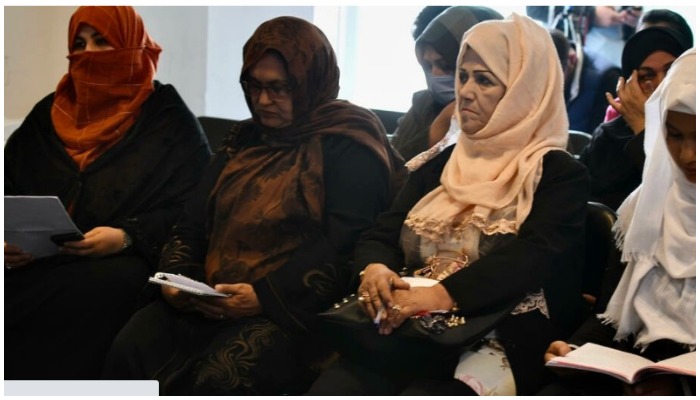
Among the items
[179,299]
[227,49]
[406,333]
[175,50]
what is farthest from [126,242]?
[227,49]

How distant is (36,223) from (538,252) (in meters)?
1.18

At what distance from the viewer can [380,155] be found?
2.37 meters

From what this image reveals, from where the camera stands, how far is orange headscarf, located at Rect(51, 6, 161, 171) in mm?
2748

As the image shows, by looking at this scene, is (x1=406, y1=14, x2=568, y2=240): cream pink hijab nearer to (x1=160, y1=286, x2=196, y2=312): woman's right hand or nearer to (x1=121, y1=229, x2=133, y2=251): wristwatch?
(x1=160, y1=286, x2=196, y2=312): woman's right hand

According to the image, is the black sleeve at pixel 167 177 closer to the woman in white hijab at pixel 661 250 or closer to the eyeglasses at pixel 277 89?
the eyeglasses at pixel 277 89

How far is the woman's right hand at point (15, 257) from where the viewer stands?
8.32 ft

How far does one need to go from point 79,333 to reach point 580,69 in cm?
236

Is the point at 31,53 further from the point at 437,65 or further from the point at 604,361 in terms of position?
the point at 604,361

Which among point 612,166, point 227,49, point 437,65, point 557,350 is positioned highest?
point 437,65

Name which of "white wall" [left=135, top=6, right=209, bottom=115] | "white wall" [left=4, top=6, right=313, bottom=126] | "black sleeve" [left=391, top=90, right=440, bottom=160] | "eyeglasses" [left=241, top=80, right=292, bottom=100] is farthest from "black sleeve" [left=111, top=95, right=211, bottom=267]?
"white wall" [left=135, top=6, right=209, bottom=115]

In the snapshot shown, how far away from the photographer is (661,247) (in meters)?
1.94

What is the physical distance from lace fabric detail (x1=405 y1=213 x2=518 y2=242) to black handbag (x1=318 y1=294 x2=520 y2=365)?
6.2 inches

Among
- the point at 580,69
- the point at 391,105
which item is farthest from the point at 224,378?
the point at 391,105

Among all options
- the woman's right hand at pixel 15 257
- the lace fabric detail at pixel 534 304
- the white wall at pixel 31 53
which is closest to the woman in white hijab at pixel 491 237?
the lace fabric detail at pixel 534 304
